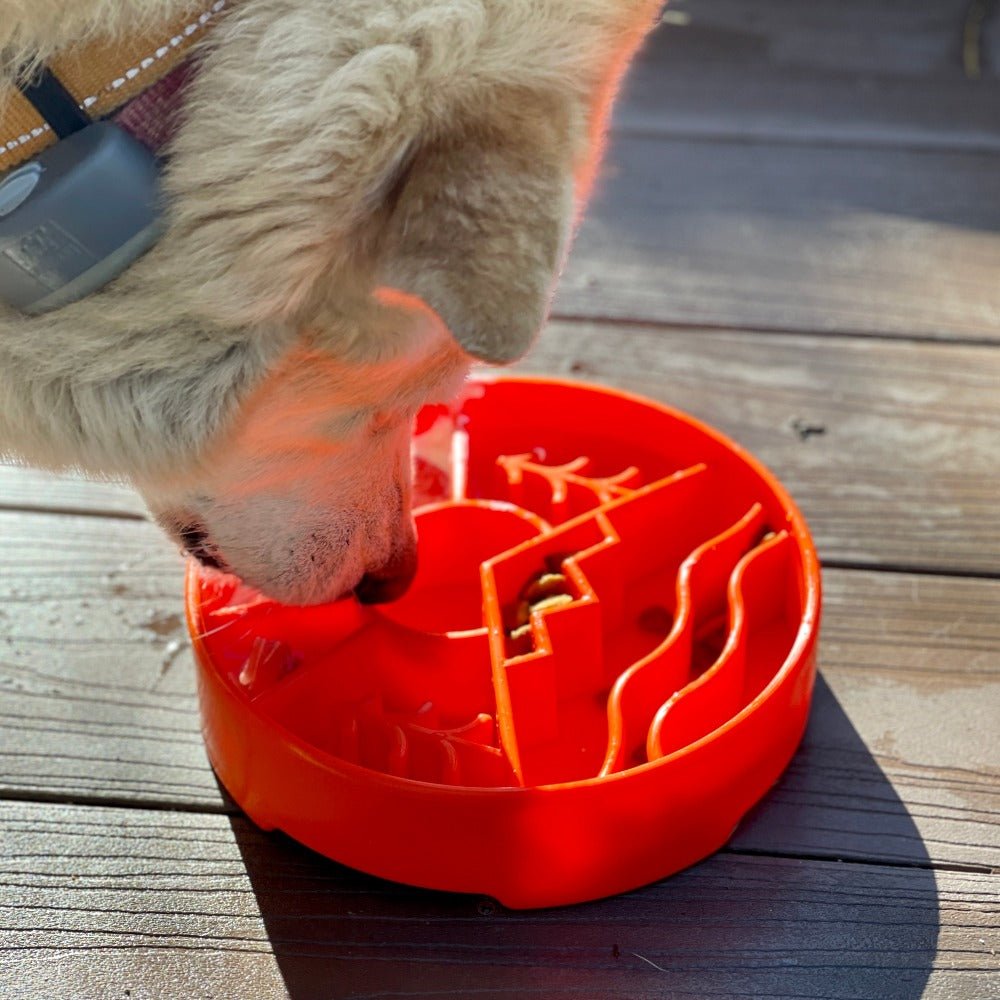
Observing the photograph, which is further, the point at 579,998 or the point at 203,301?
the point at 579,998

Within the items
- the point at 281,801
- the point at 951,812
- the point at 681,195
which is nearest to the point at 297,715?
the point at 281,801

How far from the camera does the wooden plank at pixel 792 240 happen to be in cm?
230

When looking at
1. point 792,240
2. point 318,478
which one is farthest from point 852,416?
point 318,478

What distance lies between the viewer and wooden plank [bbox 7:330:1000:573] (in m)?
1.77

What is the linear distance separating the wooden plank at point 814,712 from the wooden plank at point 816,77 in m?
1.65

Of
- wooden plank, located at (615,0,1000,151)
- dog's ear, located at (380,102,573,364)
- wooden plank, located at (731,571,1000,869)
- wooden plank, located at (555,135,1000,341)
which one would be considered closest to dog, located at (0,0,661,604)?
dog's ear, located at (380,102,573,364)

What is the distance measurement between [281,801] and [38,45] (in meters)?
0.74

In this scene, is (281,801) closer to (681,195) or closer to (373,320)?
(373,320)

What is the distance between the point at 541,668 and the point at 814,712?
0.37 metres

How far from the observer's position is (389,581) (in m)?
1.43

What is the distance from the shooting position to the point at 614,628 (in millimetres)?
1545

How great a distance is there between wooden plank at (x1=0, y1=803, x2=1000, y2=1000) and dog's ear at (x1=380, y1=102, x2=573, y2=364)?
0.59 m

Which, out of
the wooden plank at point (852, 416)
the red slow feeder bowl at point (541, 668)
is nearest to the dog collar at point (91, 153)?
the red slow feeder bowl at point (541, 668)

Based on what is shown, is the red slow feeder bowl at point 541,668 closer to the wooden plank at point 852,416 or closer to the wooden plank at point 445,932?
the wooden plank at point 445,932
